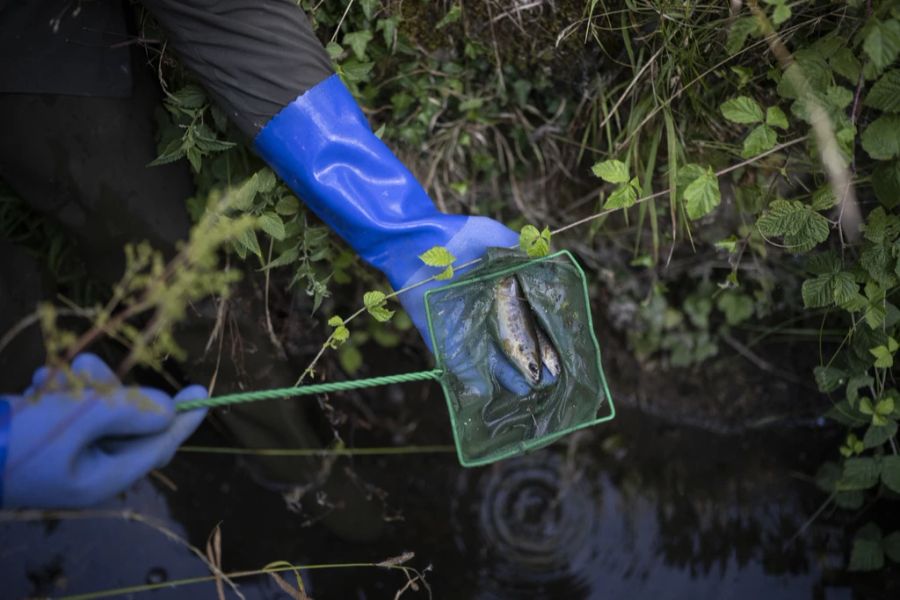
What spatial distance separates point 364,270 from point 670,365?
52.5 inches

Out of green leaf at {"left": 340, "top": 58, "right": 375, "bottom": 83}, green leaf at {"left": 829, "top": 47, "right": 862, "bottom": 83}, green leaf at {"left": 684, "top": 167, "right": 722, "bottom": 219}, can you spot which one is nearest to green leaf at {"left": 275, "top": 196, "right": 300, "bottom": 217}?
green leaf at {"left": 340, "top": 58, "right": 375, "bottom": 83}

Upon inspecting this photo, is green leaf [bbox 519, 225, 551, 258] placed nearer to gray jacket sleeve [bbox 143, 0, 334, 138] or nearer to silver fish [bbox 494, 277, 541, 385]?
silver fish [bbox 494, 277, 541, 385]

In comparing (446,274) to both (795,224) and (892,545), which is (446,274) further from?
(892,545)

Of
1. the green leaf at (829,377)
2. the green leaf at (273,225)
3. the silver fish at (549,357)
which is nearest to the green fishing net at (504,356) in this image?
the silver fish at (549,357)

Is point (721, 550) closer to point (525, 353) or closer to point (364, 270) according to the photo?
point (525, 353)

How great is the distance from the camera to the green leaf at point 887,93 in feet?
4.98

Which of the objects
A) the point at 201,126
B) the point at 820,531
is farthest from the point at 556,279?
the point at 820,531

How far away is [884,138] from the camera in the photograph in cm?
155

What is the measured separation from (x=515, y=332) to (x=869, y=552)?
1.66m

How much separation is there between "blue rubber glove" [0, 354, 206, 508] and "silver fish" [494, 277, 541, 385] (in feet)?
2.54

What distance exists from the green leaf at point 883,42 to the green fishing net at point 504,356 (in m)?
0.76

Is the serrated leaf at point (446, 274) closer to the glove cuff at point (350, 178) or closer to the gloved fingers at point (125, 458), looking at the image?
the glove cuff at point (350, 178)

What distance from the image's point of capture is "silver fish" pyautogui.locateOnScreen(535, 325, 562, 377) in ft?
5.48

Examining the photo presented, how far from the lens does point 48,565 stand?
244 cm
